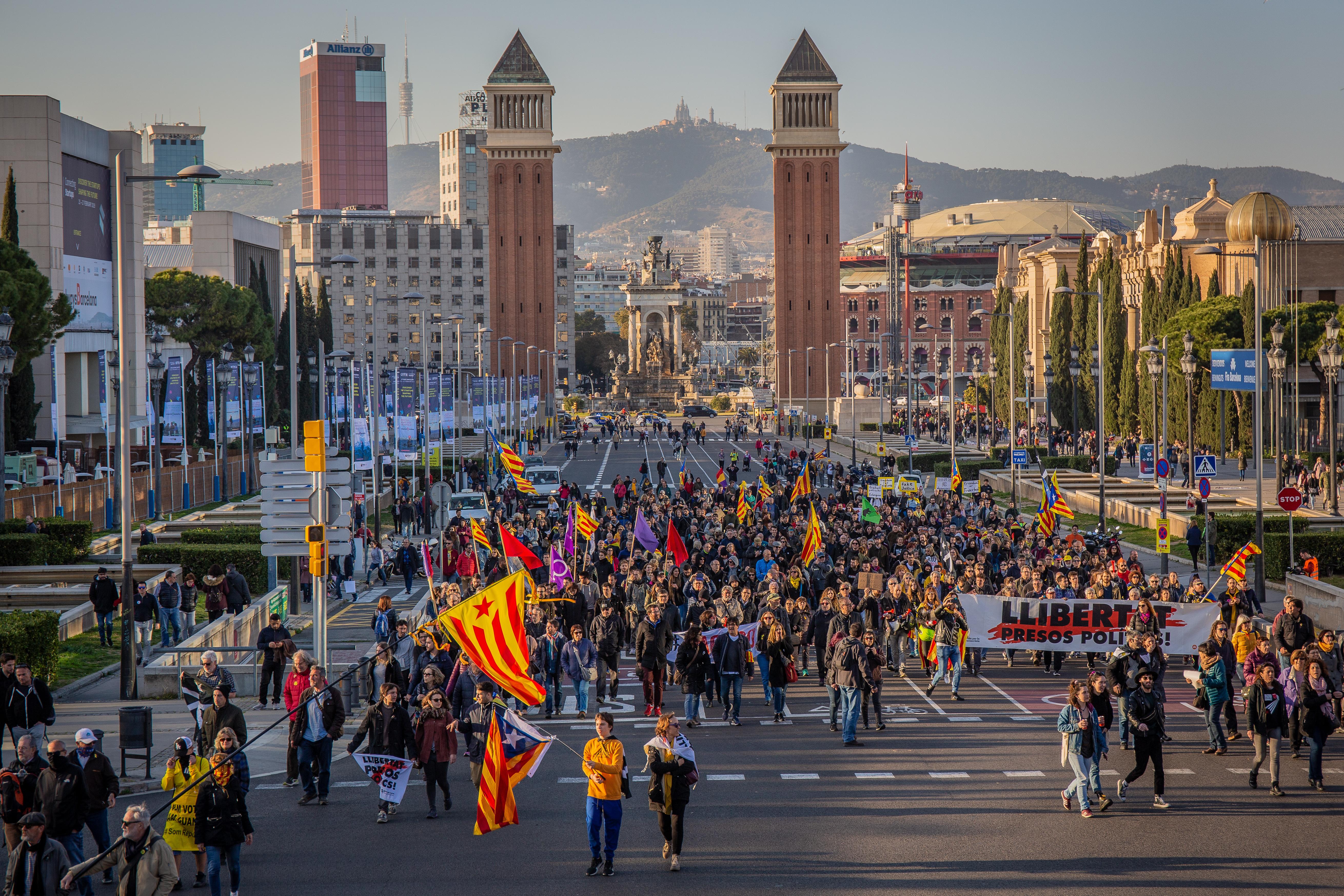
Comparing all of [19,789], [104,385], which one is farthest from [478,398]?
[19,789]

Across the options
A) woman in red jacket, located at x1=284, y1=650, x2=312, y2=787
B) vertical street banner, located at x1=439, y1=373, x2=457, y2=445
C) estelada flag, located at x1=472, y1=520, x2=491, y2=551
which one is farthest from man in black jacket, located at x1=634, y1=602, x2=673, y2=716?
vertical street banner, located at x1=439, y1=373, x2=457, y2=445

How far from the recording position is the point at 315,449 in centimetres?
1967

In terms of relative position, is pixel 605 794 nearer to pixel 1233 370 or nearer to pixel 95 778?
pixel 95 778

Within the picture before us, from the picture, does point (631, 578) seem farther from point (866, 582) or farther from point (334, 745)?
point (334, 745)

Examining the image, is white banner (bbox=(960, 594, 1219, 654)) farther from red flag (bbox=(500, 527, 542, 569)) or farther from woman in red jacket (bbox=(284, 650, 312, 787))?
woman in red jacket (bbox=(284, 650, 312, 787))

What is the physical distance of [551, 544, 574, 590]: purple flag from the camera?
2386 cm

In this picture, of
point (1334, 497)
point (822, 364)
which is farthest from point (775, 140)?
point (1334, 497)

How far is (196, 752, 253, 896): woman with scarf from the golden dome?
211 ft

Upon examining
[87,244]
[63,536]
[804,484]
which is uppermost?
[87,244]

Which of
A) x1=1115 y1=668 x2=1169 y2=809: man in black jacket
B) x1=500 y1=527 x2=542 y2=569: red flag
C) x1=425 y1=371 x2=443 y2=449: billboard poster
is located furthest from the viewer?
x1=425 y1=371 x2=443 y2=449: billboard poster

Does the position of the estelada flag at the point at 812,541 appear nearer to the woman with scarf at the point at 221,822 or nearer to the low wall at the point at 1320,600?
the low wall at the point at 1320,600

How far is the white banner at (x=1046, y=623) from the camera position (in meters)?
20.3

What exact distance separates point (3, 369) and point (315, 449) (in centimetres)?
1540

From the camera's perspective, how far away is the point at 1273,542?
3172cm
